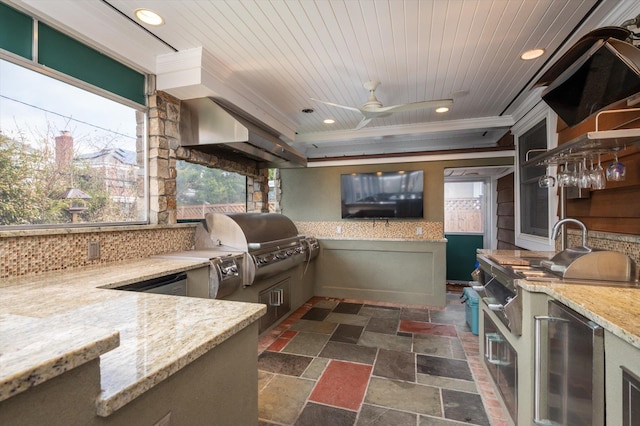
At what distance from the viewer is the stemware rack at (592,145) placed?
54.7 inches

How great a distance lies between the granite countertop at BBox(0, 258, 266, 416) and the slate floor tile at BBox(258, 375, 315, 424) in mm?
1219

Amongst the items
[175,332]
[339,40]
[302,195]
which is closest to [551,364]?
[175,332]

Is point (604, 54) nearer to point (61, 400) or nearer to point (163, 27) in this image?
point (61, 400)

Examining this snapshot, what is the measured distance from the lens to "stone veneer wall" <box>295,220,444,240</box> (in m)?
4.30

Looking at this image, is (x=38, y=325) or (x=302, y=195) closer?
(x=38, y=325)

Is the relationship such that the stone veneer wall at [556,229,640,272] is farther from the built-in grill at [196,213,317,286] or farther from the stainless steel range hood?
the stainless steel range hood

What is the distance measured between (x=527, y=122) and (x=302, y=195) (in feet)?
10.3

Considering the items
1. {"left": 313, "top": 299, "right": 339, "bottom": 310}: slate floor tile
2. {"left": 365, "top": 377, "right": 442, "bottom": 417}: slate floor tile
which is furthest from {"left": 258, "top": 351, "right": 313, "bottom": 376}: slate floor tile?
{"left": 313, "top": 299, "right": 339, "bottom": 310}: slate floor tile

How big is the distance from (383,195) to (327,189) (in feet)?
2.98

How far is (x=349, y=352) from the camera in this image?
2.83m

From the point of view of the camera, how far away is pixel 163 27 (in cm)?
212

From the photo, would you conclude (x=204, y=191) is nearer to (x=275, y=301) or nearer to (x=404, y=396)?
(x=275, y=301)

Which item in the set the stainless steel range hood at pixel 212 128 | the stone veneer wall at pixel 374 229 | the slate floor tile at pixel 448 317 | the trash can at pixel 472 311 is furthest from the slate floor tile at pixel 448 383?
the stainless steel range hood at pixel 212 128

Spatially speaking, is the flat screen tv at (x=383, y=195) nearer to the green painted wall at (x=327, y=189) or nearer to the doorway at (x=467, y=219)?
the green painted wall at (x=327, y=189)
